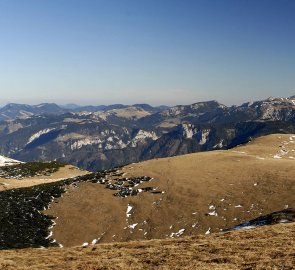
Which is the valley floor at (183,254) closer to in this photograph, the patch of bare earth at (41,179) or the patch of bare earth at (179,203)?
the patch of bare earth at (179,203)

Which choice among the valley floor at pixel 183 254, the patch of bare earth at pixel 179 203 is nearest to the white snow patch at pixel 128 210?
the patch of bare earth at pixel 179 203

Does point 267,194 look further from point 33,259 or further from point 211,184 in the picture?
point 33,259

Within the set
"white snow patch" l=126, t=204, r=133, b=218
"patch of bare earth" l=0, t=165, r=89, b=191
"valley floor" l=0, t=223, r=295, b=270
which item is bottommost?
"patch of bare earth" l=0, t=165, r=89, b=191

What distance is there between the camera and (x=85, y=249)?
30.0 metres

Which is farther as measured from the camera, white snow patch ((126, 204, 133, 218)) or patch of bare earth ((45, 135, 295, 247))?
white snow patch ((126, 204, 133, 218))

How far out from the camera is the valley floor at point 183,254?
2261 centimetres

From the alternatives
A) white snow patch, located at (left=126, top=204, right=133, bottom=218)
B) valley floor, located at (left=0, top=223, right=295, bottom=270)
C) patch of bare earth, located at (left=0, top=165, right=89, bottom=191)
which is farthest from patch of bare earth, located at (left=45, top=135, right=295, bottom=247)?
patch of bare earth, located at (left=0, top=165, right=89, bottom=191)

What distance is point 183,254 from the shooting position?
25234mm

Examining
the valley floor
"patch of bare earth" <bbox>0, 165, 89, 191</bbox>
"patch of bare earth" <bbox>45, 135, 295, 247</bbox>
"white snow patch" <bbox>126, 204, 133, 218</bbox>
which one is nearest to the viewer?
the valley floor

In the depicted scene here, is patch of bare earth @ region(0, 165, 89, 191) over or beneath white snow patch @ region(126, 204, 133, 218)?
beneath

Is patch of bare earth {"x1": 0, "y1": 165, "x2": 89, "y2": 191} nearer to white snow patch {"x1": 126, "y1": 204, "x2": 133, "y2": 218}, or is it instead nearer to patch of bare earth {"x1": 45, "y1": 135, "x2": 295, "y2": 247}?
patch of bare earth {"x1": 45, "y1": 135, "x2": 295, "y2": 247}

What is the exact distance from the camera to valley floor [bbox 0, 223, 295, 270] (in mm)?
22609

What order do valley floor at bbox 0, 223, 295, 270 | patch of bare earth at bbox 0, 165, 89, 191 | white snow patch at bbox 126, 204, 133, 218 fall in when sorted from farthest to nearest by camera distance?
patch of bare earth at bbox 0, 165, 89, 191 → white snow patch at bbox 126, 204, 133, 218 → valley floor at bbox 0, 223, 295, 270

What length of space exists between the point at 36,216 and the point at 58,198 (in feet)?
30.8
